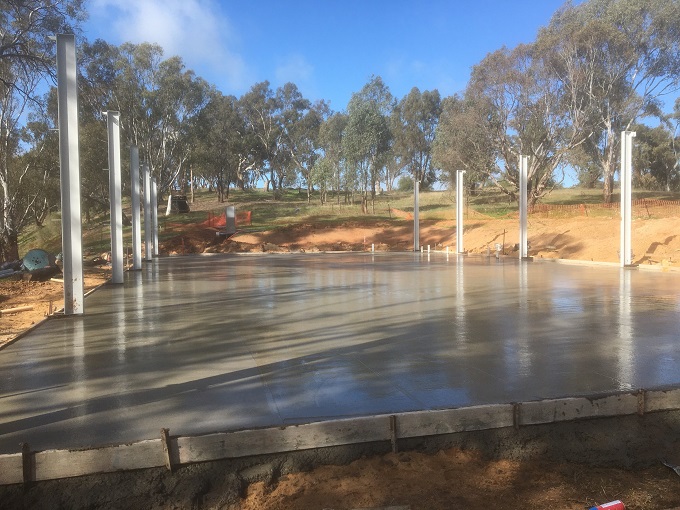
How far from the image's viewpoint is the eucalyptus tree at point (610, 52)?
4419 cm

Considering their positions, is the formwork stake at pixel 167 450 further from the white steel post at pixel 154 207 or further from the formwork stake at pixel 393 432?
the white steel post at pixel 154 207

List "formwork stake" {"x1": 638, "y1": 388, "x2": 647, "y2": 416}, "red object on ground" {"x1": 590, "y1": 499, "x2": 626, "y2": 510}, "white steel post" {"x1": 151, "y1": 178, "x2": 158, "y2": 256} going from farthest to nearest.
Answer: "white steel post" {"x1": 151, "y1": 178, "x2": 158, "y2": 256}
"formwork stake" {"x1": 638, "y1": 388, "x2": 647, "y2": 416}
"red object on ground" {"x1": 590, "y1": 499, "x2": 626, "y2": 510}

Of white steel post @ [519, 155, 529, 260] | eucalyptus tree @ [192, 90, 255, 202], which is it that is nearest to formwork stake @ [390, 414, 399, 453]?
white steel post @ [519, 155, 529, 260]

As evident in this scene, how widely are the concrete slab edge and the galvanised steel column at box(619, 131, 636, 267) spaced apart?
56.6ft

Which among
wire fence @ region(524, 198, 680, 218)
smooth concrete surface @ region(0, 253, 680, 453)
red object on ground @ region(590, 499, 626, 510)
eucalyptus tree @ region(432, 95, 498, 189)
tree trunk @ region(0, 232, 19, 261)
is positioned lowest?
red object on ground @ region(590, 499, 626, 510)

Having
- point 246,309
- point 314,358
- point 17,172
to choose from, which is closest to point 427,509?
point 314,358

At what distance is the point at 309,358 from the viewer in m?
7.18

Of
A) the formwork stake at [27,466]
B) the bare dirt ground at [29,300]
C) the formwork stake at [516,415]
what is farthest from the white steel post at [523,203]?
the formwork stake at [27,466]

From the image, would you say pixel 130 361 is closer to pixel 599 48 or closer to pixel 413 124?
pixel 599 48

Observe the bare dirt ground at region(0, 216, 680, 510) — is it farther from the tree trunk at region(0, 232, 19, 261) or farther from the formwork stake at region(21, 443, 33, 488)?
the tree trunk at region(0, 232, 19, 261)

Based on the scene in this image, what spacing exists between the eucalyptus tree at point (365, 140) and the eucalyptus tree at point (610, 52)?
16.6m

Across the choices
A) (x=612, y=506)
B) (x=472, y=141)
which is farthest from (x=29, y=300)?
(x=472, y=141)

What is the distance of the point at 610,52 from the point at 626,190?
1209 inches

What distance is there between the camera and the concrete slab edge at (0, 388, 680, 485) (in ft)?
13.5
